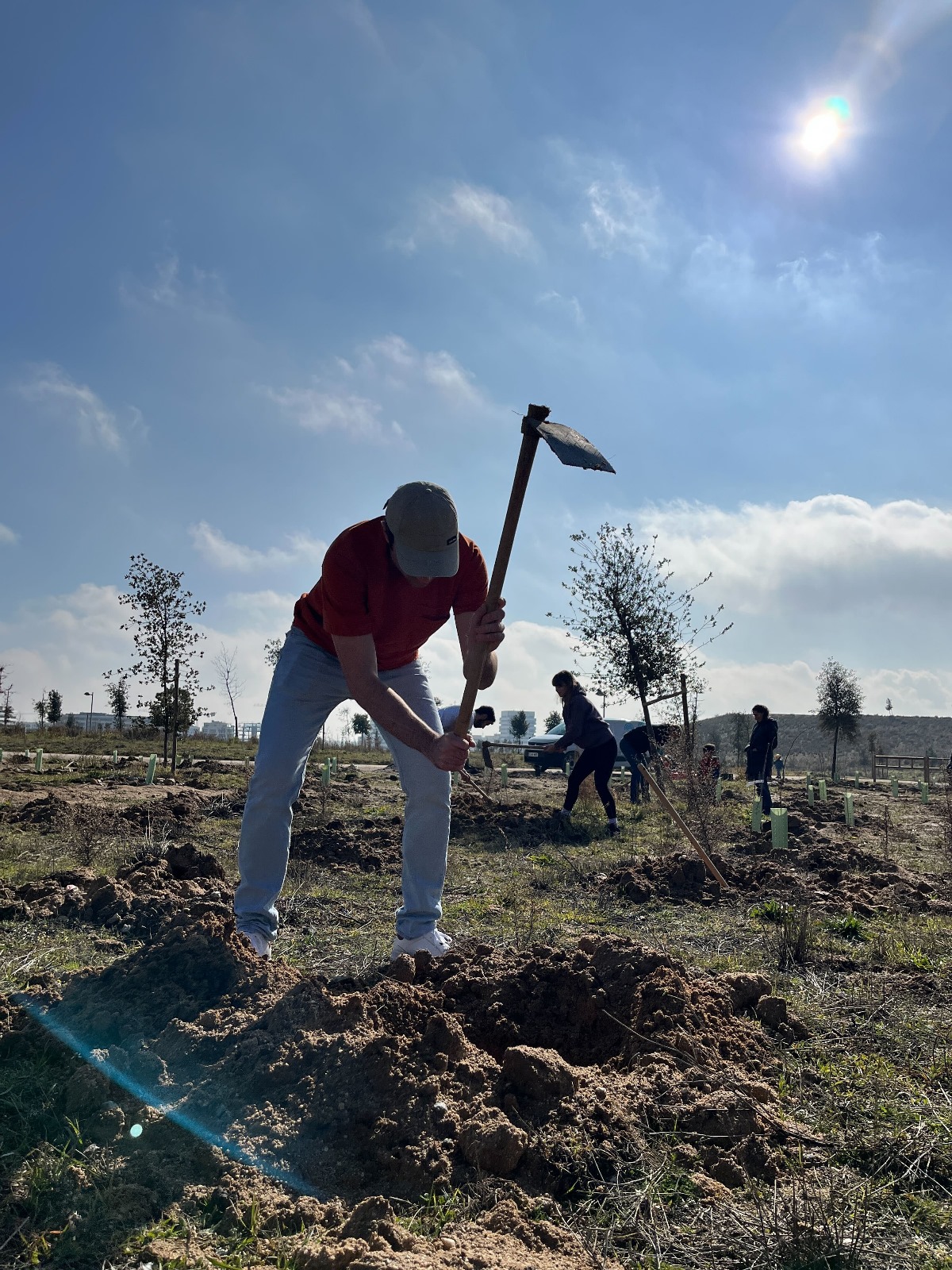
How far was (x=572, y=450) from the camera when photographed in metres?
2.82

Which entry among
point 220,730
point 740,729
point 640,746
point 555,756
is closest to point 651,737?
→ point 640,746

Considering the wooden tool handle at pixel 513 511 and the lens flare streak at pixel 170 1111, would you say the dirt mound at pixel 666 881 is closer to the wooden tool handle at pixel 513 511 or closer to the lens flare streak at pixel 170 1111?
the wooden tool handle at pixel 513 511

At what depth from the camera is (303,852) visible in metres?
6.32

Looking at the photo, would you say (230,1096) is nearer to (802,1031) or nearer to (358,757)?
(802,1031)

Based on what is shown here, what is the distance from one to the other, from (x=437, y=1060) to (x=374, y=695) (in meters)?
1.31

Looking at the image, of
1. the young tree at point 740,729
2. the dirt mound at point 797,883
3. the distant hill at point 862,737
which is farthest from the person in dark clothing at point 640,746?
the distant hill at point 862,737

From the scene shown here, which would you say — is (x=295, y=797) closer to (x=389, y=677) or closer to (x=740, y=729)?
(x=389, y=677)

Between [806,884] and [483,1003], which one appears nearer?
[483,1003]

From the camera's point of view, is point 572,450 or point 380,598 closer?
point 572,450

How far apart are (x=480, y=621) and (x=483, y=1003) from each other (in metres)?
1.29

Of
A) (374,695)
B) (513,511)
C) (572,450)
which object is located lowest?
(374,695)

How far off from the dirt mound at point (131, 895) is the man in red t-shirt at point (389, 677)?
39 cm

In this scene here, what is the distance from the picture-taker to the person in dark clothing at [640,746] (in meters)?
8.89

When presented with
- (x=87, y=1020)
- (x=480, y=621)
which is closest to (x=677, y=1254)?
(x=87, y=1020)
